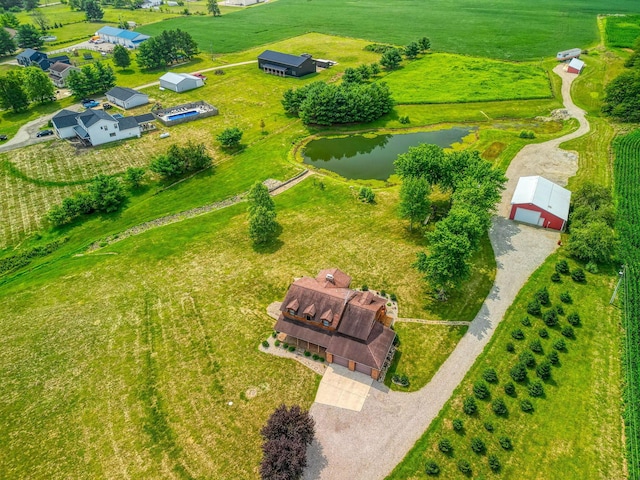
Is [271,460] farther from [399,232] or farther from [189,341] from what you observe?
[399,232]

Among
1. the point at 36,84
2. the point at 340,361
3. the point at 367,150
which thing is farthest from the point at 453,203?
the point at 36,84

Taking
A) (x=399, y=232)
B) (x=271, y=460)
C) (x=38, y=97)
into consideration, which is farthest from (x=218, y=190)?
(x=38, y=97)

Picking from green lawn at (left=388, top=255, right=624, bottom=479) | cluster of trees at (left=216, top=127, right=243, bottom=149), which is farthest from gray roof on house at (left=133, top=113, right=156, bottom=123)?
green lawn at (left=388, top=255, right=624, bottom=479)

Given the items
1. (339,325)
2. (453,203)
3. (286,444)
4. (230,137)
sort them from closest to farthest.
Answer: (286,444), (339,325), (453,203), (230,137)

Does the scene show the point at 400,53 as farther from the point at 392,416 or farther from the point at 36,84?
the point at 392,416

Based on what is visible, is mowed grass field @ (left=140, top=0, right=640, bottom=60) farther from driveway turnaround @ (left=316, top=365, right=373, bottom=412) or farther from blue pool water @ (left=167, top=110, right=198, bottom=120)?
driveway turnaround @ (left=316, top=365, right=373, bottom=412)

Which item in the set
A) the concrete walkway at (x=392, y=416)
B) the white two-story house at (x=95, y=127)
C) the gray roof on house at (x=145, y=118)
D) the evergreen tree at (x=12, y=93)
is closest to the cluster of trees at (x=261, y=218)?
the concrete walkway at (x=392, y=416)
